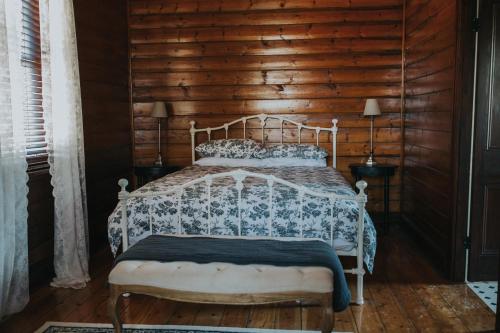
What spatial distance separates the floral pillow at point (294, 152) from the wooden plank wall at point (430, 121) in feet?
3.00

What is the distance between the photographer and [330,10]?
15.7 ft

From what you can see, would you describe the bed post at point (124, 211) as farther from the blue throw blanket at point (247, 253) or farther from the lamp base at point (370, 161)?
the lamp base at point (370, 161)

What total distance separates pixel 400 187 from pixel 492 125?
5.98 feet

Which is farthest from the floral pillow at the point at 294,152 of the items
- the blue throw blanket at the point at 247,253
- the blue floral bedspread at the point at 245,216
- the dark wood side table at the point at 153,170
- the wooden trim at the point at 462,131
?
the blue throw blanket at the point at 247,253

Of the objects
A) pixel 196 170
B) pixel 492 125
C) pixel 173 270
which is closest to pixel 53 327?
pixel 173 270

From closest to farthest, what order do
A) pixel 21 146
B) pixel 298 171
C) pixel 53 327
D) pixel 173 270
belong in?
pixel 173 270 → pixel 53 327 → pixel 21 146 → pixel 298 171

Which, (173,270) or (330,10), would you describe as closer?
(173,270)

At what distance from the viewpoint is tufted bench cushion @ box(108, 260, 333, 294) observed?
85.0 inches

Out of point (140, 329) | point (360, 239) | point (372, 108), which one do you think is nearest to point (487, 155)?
point (360, 239)

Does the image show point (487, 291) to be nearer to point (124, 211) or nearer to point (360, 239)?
point (360, 239)

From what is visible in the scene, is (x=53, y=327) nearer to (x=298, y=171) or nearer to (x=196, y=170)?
(x=196, y=170)

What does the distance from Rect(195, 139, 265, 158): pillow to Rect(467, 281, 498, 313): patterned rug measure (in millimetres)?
2186

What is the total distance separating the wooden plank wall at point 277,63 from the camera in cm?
480

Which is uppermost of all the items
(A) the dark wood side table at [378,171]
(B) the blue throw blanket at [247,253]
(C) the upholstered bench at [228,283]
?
(A) the dark wood side table at [378,171]
